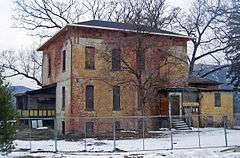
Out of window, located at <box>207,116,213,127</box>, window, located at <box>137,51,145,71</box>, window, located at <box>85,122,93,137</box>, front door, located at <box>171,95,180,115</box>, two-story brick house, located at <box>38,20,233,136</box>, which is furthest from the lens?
window, located at <box>207,116,213,127</box>

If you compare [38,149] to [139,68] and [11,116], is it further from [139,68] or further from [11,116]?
[139,68]

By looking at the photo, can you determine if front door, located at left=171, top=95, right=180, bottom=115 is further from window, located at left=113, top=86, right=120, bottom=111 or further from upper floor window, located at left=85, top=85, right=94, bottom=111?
upper floor window, located at left=85, top=85, right=94, bottom=111

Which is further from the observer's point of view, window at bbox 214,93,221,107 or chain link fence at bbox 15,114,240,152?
window at bbox 214,93,221,107

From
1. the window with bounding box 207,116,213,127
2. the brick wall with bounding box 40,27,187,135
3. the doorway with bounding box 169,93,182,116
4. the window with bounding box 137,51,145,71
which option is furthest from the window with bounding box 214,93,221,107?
the window with bounding box 137,51,145,71

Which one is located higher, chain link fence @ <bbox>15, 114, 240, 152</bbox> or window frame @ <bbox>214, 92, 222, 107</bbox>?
window frame @ <bbox>214, 92, 222, 107</bbox>

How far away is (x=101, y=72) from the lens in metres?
36.0

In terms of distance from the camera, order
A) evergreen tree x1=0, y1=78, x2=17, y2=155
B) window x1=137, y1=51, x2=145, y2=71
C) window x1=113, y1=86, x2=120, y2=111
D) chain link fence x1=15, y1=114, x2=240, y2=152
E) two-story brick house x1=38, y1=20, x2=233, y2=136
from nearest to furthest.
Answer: evergreen tree x1=0, y1=78, x2=17, y2=155 < chain link fence x1=15, y1=114, x2=240, y2=152 < two-story brick house x1=38, y1=20, x2=233, y2=136 < window x1=137, y1=51, x2=145, y2=71 < window x1=113, y1=86, x2=120, y2=111

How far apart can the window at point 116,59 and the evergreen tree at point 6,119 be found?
20.8 m

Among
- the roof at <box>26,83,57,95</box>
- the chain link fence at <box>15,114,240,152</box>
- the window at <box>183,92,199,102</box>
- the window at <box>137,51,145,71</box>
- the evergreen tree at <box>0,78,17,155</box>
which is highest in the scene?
the window at <box>137,51,145,71</box>

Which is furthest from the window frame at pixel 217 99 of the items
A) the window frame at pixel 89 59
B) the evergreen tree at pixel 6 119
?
the evergreen tree at pixel 6 119

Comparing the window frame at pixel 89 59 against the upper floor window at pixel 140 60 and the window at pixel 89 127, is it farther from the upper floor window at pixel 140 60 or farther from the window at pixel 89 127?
the window at pixel 89 127

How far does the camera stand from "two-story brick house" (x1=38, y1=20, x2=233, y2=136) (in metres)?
34.9

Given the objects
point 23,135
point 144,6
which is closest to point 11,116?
point 23,135

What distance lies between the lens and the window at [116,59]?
119ft
